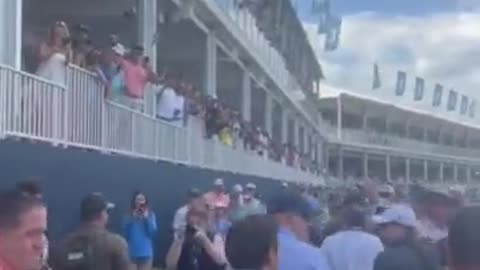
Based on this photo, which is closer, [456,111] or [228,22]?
[228,22]

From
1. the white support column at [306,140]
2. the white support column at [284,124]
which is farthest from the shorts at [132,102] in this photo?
the white support column at [306,140]

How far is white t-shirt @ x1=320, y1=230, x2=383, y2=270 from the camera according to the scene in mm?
7672

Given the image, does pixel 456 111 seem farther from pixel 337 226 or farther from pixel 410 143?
pixel 337 226

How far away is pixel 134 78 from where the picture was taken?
16297mm

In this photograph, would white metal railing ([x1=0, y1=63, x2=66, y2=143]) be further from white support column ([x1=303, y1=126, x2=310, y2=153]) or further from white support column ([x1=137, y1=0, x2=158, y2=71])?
white support column ([x1=303, y1=126, x2=310, y2=153])

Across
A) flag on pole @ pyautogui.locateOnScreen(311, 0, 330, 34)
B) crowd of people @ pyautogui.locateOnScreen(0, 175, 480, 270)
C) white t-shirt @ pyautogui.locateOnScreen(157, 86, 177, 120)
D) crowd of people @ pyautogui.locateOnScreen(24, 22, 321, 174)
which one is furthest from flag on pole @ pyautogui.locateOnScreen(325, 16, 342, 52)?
crowd of people @ pyautogui.locateOnScreen(0, 175, 480, 270)

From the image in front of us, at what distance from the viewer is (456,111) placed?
4555 inches

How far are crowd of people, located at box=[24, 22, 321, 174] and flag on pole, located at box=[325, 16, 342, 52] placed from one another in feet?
104

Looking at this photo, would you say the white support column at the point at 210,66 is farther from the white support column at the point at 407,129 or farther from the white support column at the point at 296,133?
the white support column at the point at 407,129

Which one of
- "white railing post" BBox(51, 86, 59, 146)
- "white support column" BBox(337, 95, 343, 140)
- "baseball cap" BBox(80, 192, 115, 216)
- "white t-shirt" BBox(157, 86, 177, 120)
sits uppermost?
"white support column" BBox(337, 95, 343, 140)

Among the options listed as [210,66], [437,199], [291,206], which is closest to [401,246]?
[291,206]

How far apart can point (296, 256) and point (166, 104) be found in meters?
14.2

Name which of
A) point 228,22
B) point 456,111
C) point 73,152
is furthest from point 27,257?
point 456,111

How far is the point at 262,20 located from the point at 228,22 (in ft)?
36.0
